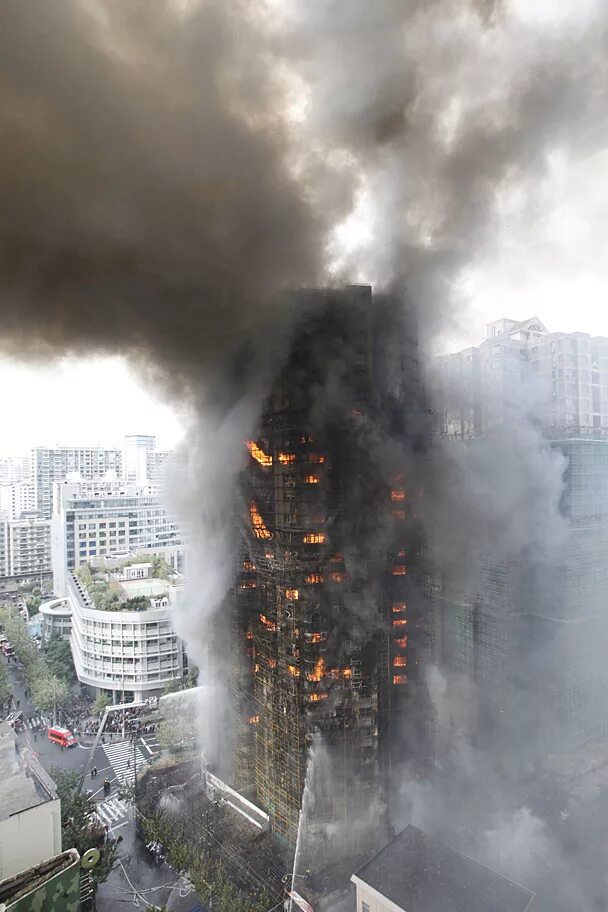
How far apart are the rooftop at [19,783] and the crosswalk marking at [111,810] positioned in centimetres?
694

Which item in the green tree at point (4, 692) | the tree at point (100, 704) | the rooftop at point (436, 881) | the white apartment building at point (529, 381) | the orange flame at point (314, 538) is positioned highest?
the white apartment building at point (529, 381)

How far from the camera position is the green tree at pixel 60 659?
98.2 feet

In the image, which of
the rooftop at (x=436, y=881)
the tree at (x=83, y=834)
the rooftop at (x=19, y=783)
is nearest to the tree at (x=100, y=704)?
the tree at (x=83, y=834)

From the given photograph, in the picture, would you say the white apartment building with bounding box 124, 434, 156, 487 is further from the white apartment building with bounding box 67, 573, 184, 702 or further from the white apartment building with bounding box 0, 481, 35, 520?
the white apartment building with bounding box 67, 573, 184, 702

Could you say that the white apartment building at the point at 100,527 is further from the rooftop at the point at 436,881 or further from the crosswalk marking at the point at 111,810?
the rooftop at the point at 436,881

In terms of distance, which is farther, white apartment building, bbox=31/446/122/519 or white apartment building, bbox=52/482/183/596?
white apartment building, bbox=31/446/122/519

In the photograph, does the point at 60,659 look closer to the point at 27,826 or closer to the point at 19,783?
the point at 19,783

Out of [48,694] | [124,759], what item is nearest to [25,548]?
[48,694]

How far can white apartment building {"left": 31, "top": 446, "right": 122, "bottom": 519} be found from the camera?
66.4m

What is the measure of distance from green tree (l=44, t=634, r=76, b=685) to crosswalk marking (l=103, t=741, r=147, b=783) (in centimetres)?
729

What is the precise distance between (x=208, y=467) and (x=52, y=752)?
1530 centimetres

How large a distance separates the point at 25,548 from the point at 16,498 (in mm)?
20014

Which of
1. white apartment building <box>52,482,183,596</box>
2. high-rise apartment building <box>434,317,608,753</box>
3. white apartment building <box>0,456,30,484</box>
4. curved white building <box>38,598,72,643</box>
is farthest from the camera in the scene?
white apartment building <box>0,456,30,484</box>

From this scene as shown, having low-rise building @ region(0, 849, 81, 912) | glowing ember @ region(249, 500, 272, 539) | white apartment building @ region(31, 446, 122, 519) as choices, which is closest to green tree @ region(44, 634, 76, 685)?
glowing ember @ region(249, 500, 272, 539)
